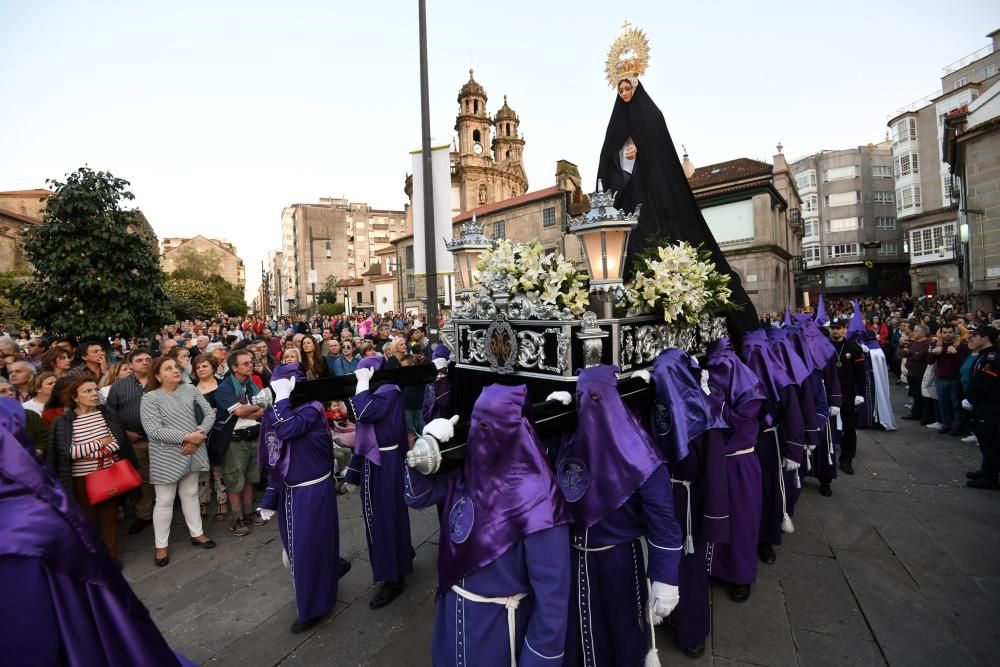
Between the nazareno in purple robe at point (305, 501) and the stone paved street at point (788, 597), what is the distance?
1.21 feet

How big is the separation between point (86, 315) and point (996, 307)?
87.5ft

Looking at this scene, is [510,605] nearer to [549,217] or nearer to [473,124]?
[549,217]

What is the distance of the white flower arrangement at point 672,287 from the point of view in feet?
13.8

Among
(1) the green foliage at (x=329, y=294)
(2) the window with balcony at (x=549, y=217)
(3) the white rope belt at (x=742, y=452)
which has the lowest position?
(3) the white rope belt at (x=742, y=452)

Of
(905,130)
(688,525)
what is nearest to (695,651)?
(688,525)

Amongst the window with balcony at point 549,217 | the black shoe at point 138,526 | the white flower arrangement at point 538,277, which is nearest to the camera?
the white flower arrangement at point 538,277

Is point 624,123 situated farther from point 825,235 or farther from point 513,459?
point 825,235

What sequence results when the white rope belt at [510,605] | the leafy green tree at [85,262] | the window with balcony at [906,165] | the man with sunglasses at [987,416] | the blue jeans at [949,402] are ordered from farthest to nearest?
the window with balcony at [906,165] → the leafy green tree at [85,262] → the blue jeans at [949,402] → the man with sunglasses at [987,416] → the white rope belt at [510,605]

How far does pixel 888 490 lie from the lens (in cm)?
683

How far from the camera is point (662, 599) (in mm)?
2793

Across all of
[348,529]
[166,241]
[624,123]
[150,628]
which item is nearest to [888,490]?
[624,123]

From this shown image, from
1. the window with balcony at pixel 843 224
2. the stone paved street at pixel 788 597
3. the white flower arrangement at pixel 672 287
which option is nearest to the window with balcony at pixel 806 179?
the window with balcony at pixel 843 224

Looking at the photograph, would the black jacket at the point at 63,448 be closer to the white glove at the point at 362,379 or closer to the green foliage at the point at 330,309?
the white glove at the point at 362,379

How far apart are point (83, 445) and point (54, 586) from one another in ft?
15.4
